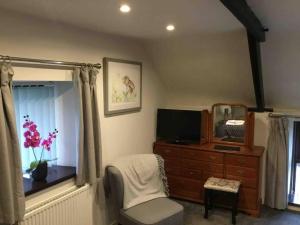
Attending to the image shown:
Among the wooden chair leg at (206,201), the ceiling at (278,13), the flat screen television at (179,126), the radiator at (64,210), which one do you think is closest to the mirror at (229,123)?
the flat screen television at (179,126)

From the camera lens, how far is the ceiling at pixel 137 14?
2023 millimetres

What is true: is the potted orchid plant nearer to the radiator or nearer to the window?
the window

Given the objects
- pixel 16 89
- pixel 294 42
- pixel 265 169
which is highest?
pixel 294 42

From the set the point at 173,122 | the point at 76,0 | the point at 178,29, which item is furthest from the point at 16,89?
the point at 173,122

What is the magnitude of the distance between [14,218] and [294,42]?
3.03 metres

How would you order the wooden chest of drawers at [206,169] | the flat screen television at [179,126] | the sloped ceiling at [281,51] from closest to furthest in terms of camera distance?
1. the sloped ceiling at [281,51]
2. the wooden chest of drawers at [206,169]
3. the flat screen television at [179,126]

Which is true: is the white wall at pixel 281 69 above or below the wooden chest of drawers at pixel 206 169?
above

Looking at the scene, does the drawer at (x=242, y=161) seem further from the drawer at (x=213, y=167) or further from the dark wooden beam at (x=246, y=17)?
the dark wooden beam at (x=246, y=17)

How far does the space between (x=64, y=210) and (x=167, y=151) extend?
1.86 meters

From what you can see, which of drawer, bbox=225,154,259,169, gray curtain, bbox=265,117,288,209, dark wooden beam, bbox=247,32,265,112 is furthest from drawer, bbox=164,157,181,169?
dark wooden beam, bbox=247,32,265,112

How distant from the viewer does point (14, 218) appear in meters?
2.05

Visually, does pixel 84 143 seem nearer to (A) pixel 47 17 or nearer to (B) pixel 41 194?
(B) pixel 41 194

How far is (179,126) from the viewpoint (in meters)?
4.08

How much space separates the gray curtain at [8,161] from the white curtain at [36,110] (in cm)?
57
